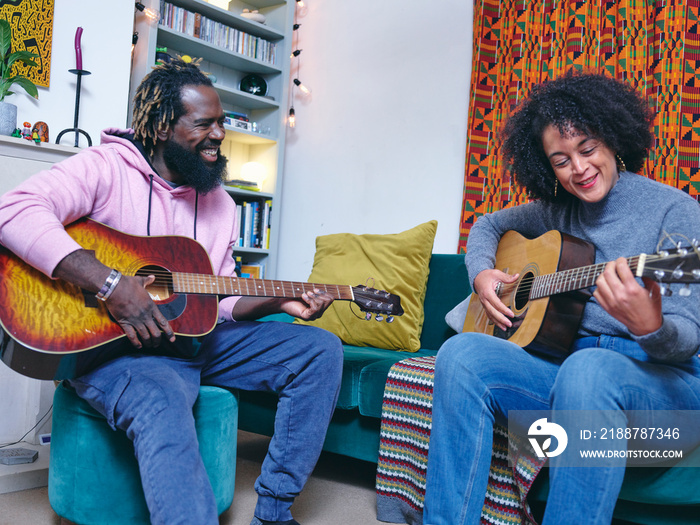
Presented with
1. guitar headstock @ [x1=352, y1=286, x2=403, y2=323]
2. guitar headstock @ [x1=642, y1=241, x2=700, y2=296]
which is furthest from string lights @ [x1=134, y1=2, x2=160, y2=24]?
guitar headstock @ [x1=642, y1=241, x2=700, y2=296]

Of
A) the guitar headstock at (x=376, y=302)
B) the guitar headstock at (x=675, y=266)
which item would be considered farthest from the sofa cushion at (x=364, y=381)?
the guitar headstock at (x=675, y=266)

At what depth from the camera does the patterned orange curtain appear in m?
2.08

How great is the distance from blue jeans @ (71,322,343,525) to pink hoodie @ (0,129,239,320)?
0.67 ft

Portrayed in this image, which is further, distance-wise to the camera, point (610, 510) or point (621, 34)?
point (621, 34)

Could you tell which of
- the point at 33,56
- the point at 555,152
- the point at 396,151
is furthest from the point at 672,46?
the point at 33,56

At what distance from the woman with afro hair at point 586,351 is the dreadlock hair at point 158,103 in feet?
3.21

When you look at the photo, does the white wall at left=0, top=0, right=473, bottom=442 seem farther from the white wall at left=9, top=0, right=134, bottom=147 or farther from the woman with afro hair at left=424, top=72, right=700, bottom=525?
the woman with afro hair at left=424, top=72, right=700, bottom=525

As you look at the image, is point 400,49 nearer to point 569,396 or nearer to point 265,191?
point 265,191

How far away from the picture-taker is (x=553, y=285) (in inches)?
52.6

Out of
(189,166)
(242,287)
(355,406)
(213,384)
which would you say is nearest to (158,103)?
(189,166)

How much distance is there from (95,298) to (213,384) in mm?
443

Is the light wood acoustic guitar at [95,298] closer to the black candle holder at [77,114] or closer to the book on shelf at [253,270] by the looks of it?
the black candle holder at [77,114]

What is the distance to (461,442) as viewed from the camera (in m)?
1.23

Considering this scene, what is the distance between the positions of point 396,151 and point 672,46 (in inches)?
53.1
